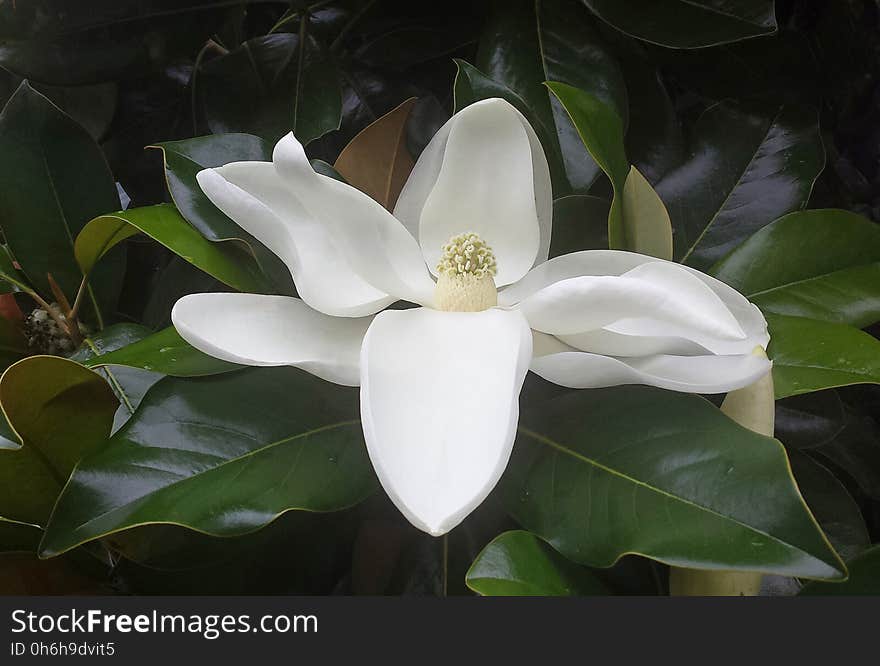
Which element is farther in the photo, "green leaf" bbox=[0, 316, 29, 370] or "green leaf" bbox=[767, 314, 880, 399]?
"green leaf" bbox=[0, 316, 29, 370]

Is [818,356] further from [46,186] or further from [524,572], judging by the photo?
[46,186]

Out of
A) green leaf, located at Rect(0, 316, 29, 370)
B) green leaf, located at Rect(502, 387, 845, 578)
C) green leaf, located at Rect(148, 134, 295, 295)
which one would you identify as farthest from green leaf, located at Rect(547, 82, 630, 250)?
green leaf, located at Rect(0, 316, 29, 370)

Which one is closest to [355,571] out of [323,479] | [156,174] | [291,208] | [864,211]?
[323,479]

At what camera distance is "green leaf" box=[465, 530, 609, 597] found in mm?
447

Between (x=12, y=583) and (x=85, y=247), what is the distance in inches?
9.4

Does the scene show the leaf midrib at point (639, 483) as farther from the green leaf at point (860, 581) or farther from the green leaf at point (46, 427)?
the green leaf at point (46, 427)

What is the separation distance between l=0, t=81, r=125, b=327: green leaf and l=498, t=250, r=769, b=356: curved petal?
16.0 inches

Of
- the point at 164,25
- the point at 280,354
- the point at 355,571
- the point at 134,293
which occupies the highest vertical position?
the point at 164,25

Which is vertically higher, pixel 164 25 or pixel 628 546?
pixel 164 25

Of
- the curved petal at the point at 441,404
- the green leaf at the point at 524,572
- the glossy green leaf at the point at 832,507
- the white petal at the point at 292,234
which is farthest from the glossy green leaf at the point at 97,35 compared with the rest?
the glossy green leaf at the point at 832,507

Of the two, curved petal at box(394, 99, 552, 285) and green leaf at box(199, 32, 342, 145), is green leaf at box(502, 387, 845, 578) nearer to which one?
curved petal at box(394, 99, 552, 285)

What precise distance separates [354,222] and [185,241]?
137mm

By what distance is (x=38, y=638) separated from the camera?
0.49m

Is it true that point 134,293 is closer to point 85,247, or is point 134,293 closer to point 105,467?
point 85,247
